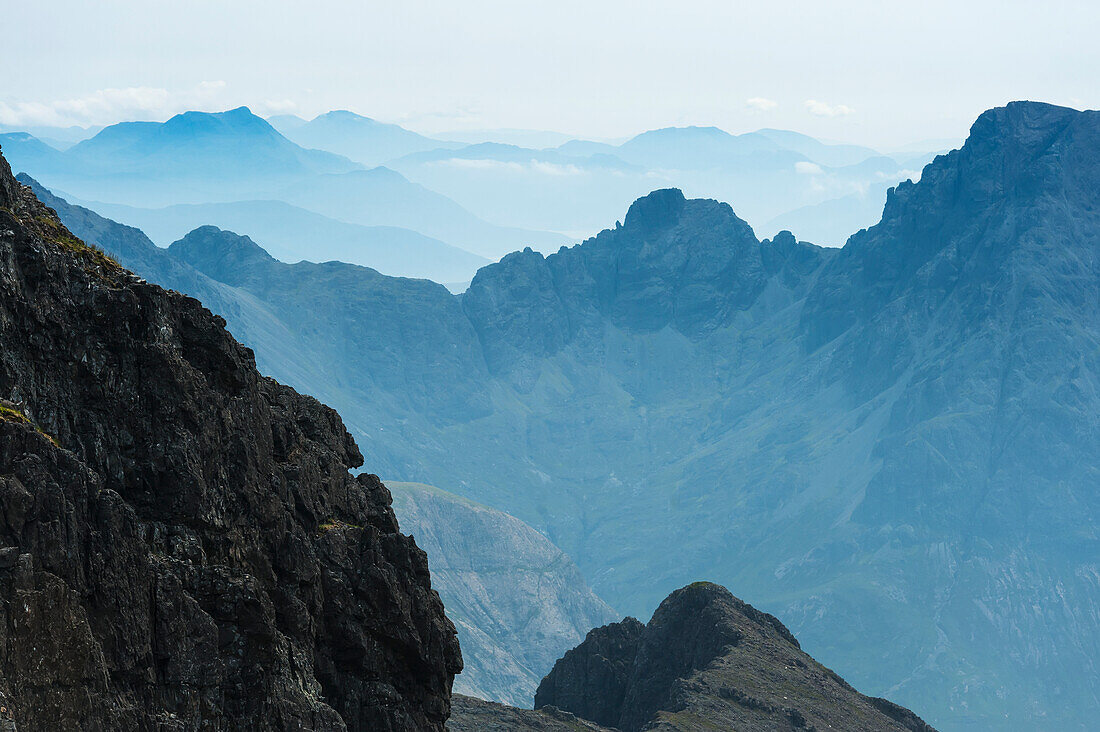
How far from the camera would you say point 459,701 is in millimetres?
168750

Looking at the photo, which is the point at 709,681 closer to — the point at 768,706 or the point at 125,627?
the point at 768,706

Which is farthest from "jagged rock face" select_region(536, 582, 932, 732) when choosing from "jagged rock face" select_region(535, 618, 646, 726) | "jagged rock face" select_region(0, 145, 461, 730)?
"jagged rock face" select_region(0, 145, 461, 730)

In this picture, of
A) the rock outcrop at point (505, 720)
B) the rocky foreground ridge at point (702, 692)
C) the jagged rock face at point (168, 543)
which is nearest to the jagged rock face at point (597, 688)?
the rocky foreground ridge at point (702, 692)

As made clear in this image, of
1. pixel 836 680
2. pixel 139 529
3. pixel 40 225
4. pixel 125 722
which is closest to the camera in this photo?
pixel 125 722

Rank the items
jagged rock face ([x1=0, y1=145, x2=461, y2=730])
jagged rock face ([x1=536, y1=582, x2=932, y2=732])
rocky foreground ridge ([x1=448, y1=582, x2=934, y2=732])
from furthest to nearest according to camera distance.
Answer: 1. jagged rock face ([x1=536, y1=582, x2=932, y2=732])
2. rocky foreground ridge ([x1=448, y1=582, x2=934, y2=732])
3. jagged rock face ([x1=0, y1=145, x2=461, y2=730])

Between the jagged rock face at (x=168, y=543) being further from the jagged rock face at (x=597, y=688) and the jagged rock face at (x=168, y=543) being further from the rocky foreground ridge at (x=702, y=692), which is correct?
the jagged rock face at (x=597, y=688)

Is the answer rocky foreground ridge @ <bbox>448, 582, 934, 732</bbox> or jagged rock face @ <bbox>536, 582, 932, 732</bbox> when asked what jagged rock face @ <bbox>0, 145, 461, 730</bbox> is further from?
jagged rock face @ <bbox>536, 582, 932, 732</bbox>

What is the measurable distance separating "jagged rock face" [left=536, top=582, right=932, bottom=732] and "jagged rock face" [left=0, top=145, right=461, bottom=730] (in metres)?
88.0

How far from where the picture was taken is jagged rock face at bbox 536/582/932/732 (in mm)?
164875

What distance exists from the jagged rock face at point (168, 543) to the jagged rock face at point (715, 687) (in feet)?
289

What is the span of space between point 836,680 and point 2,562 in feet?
542

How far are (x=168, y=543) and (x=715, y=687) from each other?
400ft

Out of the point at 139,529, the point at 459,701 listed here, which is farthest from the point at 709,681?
the point at 139,529

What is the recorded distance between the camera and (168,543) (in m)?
58.9
